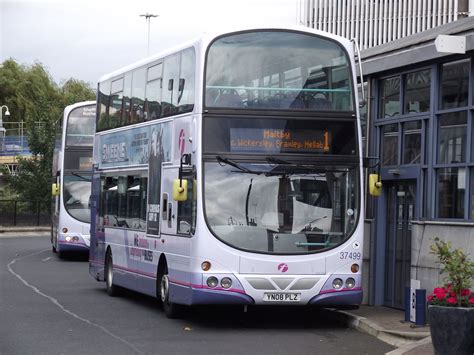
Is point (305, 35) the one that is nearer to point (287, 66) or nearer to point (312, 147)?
point (287, 66)

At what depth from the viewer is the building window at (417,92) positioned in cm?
1610

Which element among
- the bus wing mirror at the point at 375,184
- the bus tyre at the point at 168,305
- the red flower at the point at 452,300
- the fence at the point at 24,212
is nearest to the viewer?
the red flower at the point at 452,300

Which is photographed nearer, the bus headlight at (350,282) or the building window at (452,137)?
the bus headlight at (350,282)

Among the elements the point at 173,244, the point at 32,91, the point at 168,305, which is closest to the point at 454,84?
the point at 173,244

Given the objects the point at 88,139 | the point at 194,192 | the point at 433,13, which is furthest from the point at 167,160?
the point at 433,13

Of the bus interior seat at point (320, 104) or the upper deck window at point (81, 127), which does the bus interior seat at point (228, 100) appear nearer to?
the bus interior seat at point (320, 104)

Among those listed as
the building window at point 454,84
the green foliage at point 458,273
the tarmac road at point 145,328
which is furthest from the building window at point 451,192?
the green foliage at point 458,273

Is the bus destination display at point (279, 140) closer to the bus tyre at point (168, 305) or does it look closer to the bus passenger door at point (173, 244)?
the bus passenger door at point (173, 244)

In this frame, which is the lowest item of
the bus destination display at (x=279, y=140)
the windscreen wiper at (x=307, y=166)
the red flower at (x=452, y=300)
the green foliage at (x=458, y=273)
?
the red flower at (x=452, y=300)

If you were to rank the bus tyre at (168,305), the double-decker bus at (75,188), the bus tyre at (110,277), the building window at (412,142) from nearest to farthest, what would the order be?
the bus tyre at (168,305)
the building window at (412,142)
the bus tyre at (110,277)
the double-decker bus at (75,188)

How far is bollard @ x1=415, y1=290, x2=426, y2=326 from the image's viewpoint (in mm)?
14211

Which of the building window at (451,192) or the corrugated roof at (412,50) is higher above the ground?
the corrugated roof at (412,50)

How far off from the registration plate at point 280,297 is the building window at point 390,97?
3.96 metres

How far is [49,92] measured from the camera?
8638cm
